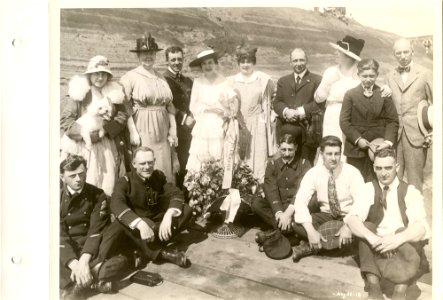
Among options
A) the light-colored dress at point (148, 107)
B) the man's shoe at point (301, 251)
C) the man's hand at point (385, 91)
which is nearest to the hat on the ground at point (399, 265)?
the man's shoe at point (301, 251)

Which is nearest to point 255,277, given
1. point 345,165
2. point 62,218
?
point 345,165

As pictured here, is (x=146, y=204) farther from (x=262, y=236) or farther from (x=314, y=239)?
(x=314, y=239)

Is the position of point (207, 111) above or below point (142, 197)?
above

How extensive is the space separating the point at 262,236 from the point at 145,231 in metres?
0.61

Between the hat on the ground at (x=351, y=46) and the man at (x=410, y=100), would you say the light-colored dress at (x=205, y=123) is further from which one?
the man at (x=410, y=100)

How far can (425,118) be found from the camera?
3023 mm

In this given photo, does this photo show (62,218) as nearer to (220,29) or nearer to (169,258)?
→ (169,258)

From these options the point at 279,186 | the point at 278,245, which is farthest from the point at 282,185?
the point at 278,245

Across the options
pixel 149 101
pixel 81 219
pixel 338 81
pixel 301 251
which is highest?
pixel 338 81

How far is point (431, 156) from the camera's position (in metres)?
3.03

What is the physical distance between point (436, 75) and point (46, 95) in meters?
2.04

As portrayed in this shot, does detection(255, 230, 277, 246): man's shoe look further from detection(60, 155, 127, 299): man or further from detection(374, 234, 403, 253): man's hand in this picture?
detection(60, 155, 127, 299): man

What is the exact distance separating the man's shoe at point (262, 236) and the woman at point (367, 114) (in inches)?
22.9

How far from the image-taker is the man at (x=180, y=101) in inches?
121
